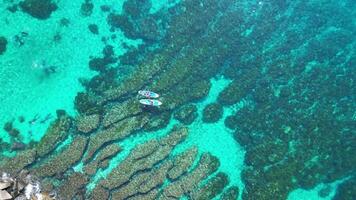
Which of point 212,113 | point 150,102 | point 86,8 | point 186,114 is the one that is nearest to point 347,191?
point 212,113

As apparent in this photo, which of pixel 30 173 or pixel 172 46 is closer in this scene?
pixel 30 173

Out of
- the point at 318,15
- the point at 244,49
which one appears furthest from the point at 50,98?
the point at 318,15

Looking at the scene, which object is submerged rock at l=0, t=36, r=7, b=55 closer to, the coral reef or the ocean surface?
the ocean surface

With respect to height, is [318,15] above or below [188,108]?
above

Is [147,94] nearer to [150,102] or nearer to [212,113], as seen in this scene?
[150,102]

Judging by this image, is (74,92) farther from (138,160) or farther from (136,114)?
(138,160)

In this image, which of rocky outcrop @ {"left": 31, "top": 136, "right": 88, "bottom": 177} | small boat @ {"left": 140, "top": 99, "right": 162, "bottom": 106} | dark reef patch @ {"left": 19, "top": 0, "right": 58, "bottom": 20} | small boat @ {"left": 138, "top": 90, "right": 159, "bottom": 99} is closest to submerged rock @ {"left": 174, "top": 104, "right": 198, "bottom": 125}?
small boat @ {"left": 140, "top": 99, "right": 162, "bottom": 106}

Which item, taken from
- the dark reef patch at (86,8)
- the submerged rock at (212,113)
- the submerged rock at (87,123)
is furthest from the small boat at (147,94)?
the dark reef patch at (86,8)

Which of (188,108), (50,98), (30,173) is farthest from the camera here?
(188,108)
